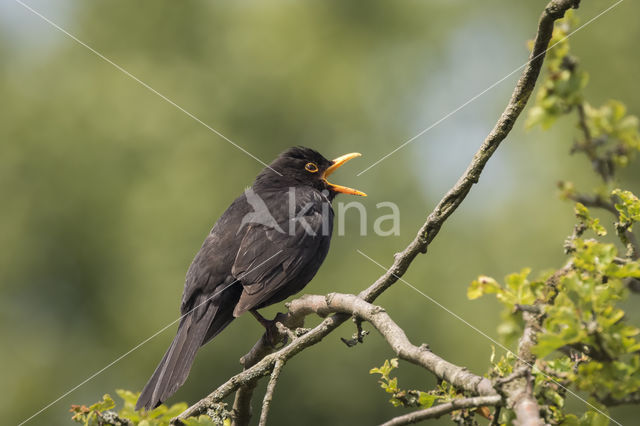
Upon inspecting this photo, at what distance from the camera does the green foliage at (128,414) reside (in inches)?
87.4

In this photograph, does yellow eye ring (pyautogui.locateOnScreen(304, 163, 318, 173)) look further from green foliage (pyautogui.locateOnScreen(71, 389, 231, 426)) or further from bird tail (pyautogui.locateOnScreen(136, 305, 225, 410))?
green foliage (pyautogui.locateOnScreen(71, 389, 231, 426))

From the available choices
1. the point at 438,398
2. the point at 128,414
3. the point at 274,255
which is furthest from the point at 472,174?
the point at 274,255

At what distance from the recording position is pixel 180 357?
4695mm

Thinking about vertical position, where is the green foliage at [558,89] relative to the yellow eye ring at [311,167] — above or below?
below

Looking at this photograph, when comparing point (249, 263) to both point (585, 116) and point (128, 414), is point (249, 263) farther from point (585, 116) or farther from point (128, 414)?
point (585, 116)

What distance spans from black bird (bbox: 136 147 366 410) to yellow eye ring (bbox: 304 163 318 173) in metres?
0.31

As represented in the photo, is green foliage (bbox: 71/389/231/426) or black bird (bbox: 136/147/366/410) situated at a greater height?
black bird (bbox: 136/147/366/410)

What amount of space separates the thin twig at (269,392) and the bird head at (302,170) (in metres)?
3.46

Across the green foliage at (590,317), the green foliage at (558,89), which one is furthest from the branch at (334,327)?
the green foliage at (558,89)

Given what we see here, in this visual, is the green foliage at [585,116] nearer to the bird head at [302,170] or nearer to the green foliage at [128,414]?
the green foliage at [128,414]

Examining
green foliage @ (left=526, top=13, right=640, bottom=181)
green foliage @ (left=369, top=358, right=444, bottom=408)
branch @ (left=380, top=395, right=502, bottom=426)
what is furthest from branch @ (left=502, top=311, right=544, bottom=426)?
green foliage @ (left=369, top=358, right=444, bottom=408)

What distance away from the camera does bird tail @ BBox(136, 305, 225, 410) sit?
4.41 m

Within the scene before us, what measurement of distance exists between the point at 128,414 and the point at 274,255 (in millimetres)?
3118

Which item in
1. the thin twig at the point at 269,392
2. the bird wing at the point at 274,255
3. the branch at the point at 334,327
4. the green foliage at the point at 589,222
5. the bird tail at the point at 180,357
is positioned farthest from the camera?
the bird wing at the point at 274,255
